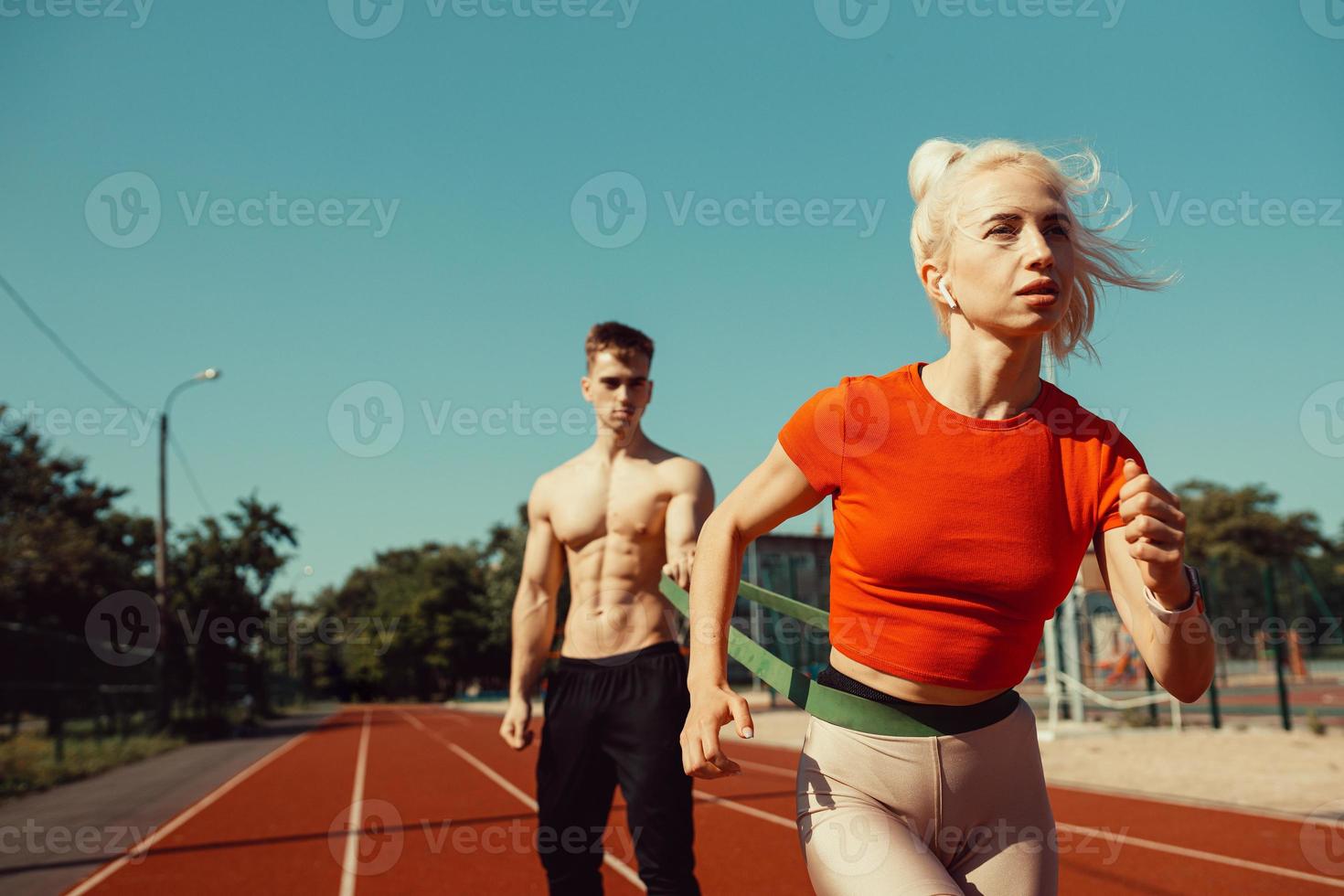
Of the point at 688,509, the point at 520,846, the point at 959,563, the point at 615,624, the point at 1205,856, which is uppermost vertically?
the point at 688,509

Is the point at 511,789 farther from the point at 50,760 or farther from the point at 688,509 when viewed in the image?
the point at 688,509

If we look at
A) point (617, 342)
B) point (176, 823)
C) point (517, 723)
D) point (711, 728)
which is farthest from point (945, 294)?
point (176, 823)

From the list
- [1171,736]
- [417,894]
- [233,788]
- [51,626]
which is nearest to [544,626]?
[417,894]

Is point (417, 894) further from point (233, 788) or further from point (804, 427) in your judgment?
point (233, 788)

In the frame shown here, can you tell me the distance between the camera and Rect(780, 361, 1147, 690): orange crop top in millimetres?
1987

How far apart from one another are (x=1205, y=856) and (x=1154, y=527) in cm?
755

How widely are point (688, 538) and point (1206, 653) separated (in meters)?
2.14

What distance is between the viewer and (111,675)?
76.3ft

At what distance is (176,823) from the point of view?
454 inches

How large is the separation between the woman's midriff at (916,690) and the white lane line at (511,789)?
6.72 feet

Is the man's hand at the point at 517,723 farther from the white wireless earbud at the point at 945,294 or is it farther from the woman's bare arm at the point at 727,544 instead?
the white wireless earbud at the point at 945,294

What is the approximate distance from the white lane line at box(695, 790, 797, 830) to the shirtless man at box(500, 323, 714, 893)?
629 cm

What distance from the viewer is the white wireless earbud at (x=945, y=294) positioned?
2.20 metres

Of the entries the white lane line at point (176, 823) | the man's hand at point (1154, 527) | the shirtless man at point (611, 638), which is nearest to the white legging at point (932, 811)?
the man's hand at point (1154, 527)
